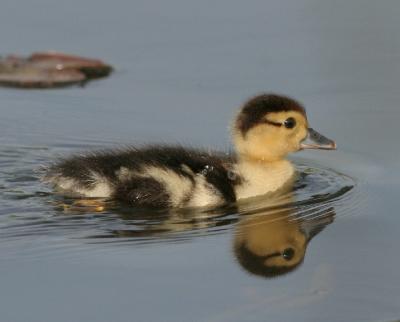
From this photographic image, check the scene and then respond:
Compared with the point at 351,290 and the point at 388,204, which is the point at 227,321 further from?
the point at 388,204

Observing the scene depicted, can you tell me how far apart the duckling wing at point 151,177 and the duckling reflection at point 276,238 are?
26 cm

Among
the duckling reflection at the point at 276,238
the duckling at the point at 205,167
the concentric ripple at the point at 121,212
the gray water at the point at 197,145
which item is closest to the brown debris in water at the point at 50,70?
the gray water at the point at 197,145

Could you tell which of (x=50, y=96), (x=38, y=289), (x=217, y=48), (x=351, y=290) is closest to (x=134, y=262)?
(x=38, y=289)

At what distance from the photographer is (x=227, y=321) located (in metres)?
4.28

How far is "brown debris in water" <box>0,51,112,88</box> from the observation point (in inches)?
295

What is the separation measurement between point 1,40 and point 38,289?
364cm

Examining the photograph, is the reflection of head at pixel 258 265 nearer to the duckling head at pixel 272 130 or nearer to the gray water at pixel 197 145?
the gray water at pixel 197 145

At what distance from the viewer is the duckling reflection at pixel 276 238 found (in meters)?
4.94

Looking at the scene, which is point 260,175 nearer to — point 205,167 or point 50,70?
point 205,167

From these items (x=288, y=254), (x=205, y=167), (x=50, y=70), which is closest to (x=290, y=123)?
(x=205, y=167)

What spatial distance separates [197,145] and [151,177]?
78 cm

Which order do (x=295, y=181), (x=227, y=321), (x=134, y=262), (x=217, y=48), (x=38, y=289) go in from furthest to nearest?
(x=217, y=48), (x=295, y=181), (x=134, y=262), (x=38, y=289), (x=227, y=321)

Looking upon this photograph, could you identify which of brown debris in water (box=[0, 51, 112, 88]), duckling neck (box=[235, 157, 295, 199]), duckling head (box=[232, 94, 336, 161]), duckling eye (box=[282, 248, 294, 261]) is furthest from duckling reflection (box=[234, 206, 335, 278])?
brown debris in water (box=[0, 51, 112, 88])

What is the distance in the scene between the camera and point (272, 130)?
19.9ft
